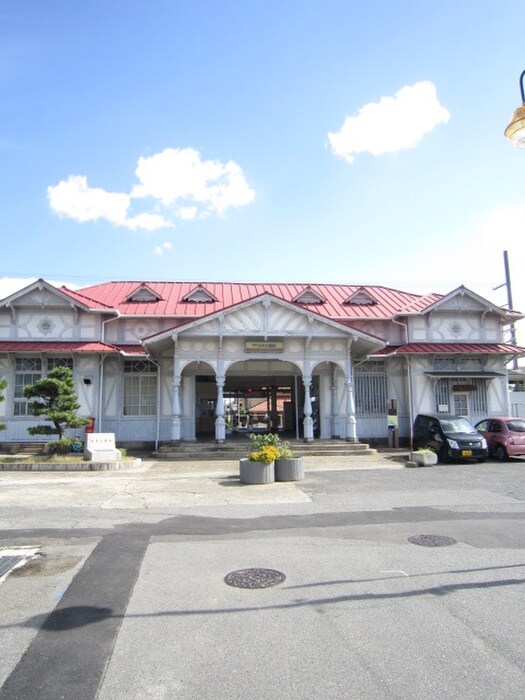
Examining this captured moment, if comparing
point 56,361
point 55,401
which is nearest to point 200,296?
point 56,361

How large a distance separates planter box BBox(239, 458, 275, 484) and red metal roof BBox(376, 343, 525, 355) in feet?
36.7

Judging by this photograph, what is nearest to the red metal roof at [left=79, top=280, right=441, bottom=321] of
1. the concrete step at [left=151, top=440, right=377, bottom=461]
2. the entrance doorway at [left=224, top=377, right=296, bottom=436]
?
the entrance doorway at [left=224, top=377, right=296, bottom=436]

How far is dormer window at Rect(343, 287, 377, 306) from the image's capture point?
25.4 meters

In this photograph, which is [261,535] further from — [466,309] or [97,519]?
[466,309]

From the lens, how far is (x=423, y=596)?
4750 mm

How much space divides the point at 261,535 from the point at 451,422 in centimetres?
1270

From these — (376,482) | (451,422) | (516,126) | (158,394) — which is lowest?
(376,482)

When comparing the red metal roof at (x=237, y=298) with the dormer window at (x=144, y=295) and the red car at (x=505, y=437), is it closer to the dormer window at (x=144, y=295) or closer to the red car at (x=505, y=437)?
the dormer window at (x=144, y=295)

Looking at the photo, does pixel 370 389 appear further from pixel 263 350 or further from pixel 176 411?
pixel 176 411

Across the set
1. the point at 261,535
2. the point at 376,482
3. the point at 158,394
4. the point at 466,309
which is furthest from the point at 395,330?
the point at 261,535

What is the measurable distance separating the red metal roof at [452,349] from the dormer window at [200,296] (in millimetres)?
8439

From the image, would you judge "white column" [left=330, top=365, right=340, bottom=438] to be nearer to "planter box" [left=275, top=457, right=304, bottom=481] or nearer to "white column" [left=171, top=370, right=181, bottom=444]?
"white column" [left=171, top=370, right=181, bottom=444]

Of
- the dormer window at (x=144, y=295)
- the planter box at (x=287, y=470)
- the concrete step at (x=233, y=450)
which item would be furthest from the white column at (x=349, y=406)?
the dormer window at (x=144, y=295)

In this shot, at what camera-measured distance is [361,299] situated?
25.5 metres
